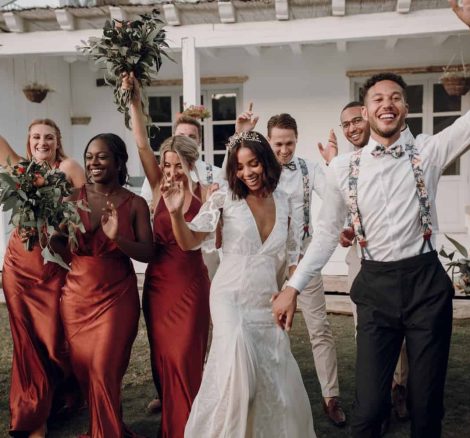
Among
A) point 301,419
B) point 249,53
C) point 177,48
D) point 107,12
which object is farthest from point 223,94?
point 301,419

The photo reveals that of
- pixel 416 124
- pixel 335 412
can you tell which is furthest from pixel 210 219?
pixel 416 124

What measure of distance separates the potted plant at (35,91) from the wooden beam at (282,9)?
430cm

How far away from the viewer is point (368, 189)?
303 centimetres

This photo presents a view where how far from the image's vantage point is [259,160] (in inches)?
134

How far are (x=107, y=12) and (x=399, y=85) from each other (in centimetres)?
598

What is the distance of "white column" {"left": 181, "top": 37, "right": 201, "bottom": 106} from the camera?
27.1 feet

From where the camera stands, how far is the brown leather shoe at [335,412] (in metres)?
4.05

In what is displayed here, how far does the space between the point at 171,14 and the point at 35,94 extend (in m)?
3.26

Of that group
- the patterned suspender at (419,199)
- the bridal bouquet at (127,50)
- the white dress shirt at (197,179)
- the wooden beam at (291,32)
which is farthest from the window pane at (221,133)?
the patterned suspender at (419,199)

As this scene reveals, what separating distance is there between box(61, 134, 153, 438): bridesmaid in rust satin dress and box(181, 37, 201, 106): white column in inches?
186

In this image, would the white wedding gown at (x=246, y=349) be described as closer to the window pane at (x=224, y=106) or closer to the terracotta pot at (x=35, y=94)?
the terracotta pot at (x=35, y=94)

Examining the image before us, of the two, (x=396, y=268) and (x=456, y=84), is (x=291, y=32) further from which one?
(x=396, y=268)

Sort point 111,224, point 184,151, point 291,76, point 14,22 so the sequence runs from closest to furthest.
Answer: point 111,224 → point 184,151 → point 14,22 → point 291,76

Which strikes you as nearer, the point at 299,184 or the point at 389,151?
the point at 389,151
